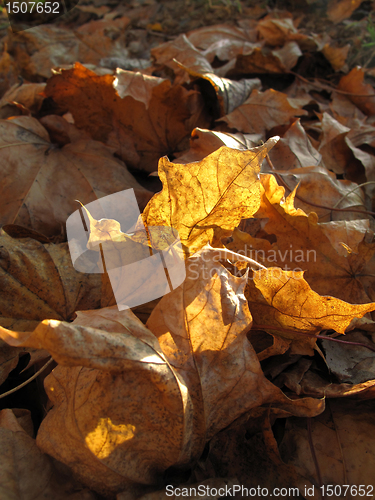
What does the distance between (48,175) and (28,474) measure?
1.04 metres

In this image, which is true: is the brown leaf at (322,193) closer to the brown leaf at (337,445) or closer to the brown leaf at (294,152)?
the brown leaf at (294,152)

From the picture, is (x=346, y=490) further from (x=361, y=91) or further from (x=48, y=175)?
(x=361, y=91)

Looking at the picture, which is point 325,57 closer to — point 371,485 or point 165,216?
point 165,216

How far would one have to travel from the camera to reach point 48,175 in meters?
1.38

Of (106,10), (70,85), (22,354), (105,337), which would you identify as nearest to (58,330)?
(105,337)

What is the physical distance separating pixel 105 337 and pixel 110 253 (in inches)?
13.9

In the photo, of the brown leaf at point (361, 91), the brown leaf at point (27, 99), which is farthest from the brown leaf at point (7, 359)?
the brown leaf at point (361, 91)

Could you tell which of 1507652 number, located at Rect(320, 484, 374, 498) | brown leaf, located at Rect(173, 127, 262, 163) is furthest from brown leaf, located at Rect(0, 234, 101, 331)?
1507652 number, located at Rect(320, 484, 374, 498)

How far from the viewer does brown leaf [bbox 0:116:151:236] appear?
1.28 metres

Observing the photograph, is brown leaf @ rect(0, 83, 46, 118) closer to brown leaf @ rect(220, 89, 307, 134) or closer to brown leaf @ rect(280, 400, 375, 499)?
brown leaf @ rect(220, 89, 307, 134)

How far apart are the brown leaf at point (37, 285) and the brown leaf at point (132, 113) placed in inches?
27.1

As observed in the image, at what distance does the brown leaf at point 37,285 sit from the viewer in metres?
1.02

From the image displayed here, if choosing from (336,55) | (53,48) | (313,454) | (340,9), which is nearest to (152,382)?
(313,454)

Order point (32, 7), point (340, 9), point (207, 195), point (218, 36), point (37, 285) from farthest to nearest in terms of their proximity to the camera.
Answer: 1. point (32, 7)
2. point (340, 9)
3. point (218, 36)
4. point (37, 285)
5. point (207, 195)
